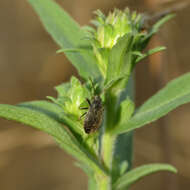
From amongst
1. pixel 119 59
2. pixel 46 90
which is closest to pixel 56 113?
pixel 119 59

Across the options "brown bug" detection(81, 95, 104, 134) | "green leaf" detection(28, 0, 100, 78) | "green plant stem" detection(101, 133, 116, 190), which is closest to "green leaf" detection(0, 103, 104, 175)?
"brown bug" detection(81, 95, 104, 134)

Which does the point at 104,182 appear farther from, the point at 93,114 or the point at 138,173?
the point at 93,114

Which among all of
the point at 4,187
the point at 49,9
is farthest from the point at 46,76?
the point at 49,9

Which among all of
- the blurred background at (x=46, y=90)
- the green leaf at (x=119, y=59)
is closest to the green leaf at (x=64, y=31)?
the green leaf at (x=119, y=59)

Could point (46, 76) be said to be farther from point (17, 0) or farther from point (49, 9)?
point (49, 9)

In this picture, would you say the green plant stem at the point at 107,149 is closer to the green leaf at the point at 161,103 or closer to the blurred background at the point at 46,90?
the green leaf at the point at 161,103

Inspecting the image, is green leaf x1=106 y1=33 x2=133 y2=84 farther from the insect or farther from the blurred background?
the blurred background
